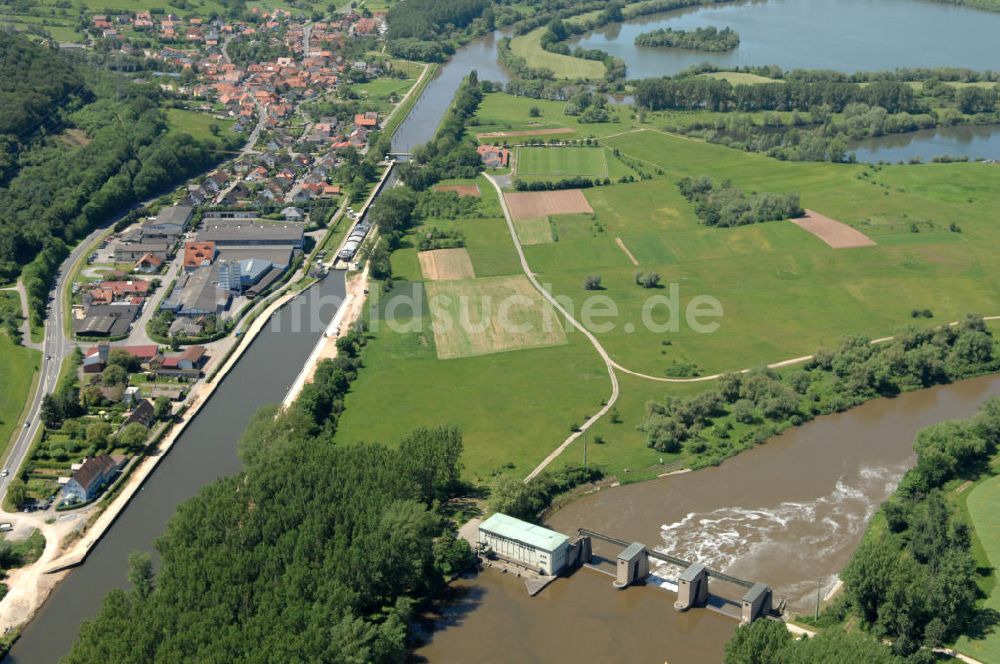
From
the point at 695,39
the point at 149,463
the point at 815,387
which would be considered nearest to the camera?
the point at 149,463

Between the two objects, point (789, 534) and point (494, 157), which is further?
point (494, 157)

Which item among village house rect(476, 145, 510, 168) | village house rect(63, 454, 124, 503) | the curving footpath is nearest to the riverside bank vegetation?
the curving footpath

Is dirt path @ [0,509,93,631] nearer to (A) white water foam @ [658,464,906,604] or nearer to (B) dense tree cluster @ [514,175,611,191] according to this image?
(A) white water foam @ [658,464,906,604]

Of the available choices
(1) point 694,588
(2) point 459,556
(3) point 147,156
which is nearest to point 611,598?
(1) point 694,588

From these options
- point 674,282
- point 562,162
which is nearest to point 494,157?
point 562,162

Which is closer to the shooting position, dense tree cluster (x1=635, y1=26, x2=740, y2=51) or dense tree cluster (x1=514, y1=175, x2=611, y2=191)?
dense tree cluster (x1=514, y1=175, x2=611, y2=191)

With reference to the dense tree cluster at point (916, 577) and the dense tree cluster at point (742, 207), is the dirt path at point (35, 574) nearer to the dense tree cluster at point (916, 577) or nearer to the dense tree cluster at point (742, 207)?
the dense tree cluster at point (916, 577)

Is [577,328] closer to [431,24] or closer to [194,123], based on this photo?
[194,123]
